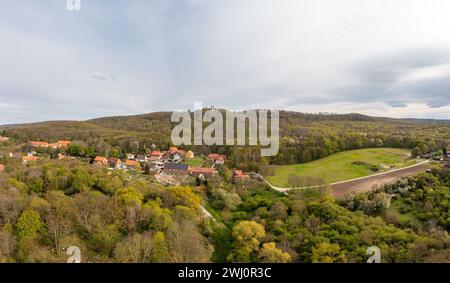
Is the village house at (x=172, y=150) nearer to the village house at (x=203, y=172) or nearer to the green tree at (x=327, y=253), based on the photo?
the village house at (x=203, y=172)

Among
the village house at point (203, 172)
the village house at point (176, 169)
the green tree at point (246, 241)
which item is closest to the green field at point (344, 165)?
the village house at point (203, 172)

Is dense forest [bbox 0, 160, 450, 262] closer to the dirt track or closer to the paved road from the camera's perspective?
the dirt track

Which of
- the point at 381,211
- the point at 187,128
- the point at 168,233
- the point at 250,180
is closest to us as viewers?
the point at 168,233

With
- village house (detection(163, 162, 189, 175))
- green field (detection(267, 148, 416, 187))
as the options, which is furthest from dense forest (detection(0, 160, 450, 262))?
village house (detection(163, 162, 189, 175))

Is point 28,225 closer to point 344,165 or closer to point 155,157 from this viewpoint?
point 155,157

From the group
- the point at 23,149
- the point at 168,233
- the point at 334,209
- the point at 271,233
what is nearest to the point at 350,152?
the point at 334,209
